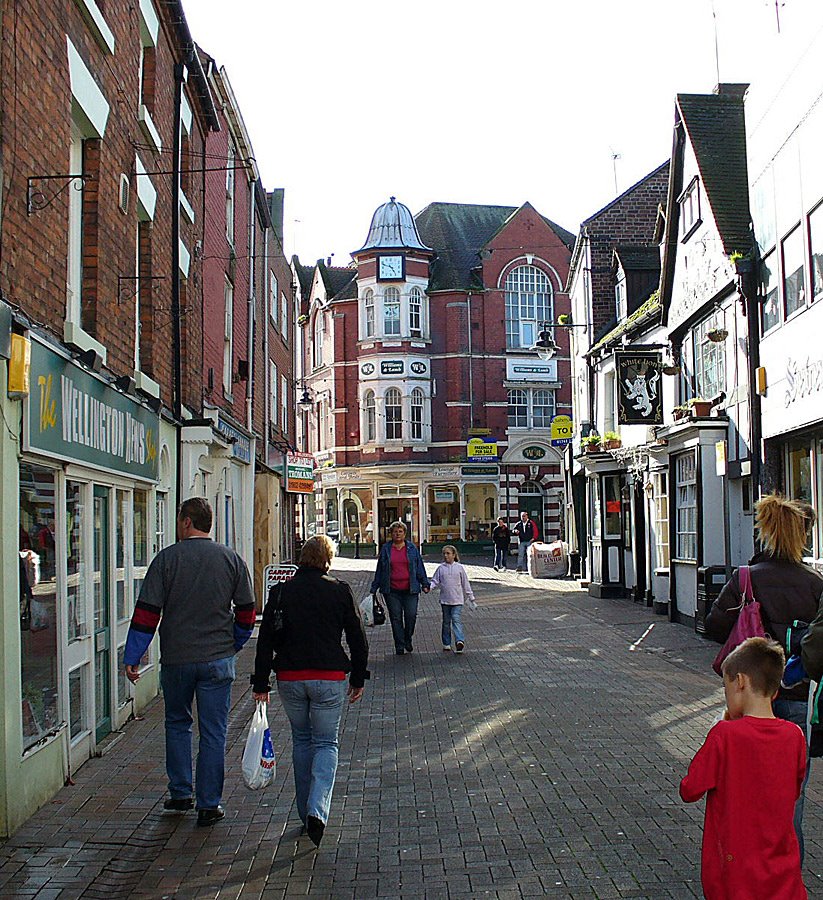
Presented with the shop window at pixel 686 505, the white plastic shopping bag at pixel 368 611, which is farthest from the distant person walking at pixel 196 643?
the shop window at pixel 686 505

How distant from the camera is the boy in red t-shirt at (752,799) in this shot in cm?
414

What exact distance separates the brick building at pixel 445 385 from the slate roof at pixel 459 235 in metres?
0.11

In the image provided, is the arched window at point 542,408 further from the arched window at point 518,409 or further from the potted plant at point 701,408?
the potted plant at point 701,408

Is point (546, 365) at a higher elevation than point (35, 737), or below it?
higher

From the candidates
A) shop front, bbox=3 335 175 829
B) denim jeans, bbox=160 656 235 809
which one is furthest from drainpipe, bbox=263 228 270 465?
denim jeans, bbox=160 656 235 809

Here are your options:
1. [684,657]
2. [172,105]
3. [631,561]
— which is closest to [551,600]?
[631,561]

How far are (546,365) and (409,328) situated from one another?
7048 mm

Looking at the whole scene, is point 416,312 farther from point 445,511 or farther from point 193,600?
point 193,600

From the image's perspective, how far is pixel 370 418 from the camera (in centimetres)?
5509

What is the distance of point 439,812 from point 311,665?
1.35 meters

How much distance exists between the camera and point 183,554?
7.21m

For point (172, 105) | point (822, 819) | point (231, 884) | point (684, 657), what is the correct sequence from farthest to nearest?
point (684, 657), point (172, 105), point (822, 819), point (231, 884)

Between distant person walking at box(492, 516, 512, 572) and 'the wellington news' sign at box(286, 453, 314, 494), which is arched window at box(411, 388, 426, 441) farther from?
'the wellington news' sign at box(286, 453, 314, 494)

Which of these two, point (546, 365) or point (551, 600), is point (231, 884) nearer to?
point (551, 600)
